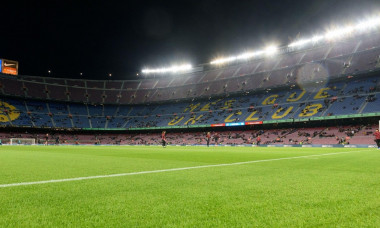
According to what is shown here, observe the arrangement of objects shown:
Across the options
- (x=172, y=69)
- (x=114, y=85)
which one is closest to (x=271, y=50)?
(x=172, y=69)

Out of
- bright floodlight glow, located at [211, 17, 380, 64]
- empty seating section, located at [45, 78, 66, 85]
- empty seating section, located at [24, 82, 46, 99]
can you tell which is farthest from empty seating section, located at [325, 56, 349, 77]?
empty seating section, located at [45, 78, 66, 85]

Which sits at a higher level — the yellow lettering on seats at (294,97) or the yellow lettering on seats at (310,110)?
the yellow lettering on seats at (294,97)

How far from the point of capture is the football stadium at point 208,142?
2.63 meters

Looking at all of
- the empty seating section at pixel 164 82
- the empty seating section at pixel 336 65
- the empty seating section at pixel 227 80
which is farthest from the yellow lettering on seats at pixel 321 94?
the empty seating section at pixel 164 82

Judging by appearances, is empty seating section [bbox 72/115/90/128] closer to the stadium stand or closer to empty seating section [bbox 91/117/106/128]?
the stadium stand

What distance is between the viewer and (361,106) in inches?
1510

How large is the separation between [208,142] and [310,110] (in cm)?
1999

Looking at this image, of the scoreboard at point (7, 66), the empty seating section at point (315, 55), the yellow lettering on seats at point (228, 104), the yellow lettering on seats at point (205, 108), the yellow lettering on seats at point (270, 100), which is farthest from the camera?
the yellow lettering on seats at point (205, 108)

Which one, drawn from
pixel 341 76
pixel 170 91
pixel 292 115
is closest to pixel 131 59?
pixel 170 91

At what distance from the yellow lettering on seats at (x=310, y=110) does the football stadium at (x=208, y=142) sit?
29 centimetres

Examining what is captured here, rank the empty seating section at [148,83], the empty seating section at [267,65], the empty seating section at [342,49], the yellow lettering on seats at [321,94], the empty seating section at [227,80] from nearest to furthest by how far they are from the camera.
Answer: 1. the yellow lettering on seats at [321,94]
2. the empty seating section at [227,80]
3. the empty seating section at [342,49]
4. the empty seating section at [267,65]
5. the empty seating section at [148,83]

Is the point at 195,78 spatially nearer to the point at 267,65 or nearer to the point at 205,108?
the point at 205,108

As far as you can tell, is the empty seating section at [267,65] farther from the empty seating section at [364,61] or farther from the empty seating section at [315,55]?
the empty seating section at [364,61]

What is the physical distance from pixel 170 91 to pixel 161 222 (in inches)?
2775
